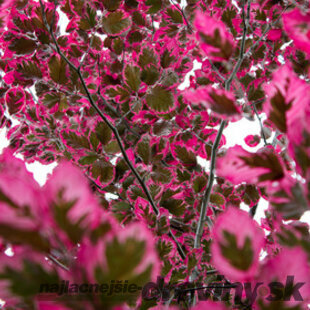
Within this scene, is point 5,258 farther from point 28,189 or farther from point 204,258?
point 204,258

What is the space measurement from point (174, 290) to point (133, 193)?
13.0 inches

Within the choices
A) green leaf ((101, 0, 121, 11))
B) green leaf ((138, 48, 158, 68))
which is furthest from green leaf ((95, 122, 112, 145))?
green leaf ((101, 0, 121, 11))

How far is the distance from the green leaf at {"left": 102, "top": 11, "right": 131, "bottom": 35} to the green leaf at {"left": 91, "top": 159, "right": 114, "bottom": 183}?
412mm

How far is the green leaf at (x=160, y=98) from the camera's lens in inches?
35.8

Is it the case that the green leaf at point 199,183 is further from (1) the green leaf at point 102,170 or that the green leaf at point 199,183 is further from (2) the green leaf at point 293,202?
(2) the green leaf at point 293,202

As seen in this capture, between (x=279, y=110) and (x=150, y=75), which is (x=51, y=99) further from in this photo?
(x=279, y=110)

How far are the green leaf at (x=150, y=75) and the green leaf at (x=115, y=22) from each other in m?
0.15

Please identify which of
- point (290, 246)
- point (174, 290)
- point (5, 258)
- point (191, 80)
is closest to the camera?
point (5, 258)

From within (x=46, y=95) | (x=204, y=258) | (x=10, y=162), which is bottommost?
(x=10, y=162)

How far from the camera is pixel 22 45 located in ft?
2.90

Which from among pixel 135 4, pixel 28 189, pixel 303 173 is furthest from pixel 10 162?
pixel 135 4

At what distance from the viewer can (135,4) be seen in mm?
1335

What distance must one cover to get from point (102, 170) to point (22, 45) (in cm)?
46

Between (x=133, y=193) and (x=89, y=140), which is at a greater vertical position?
(x=89, y=140)
